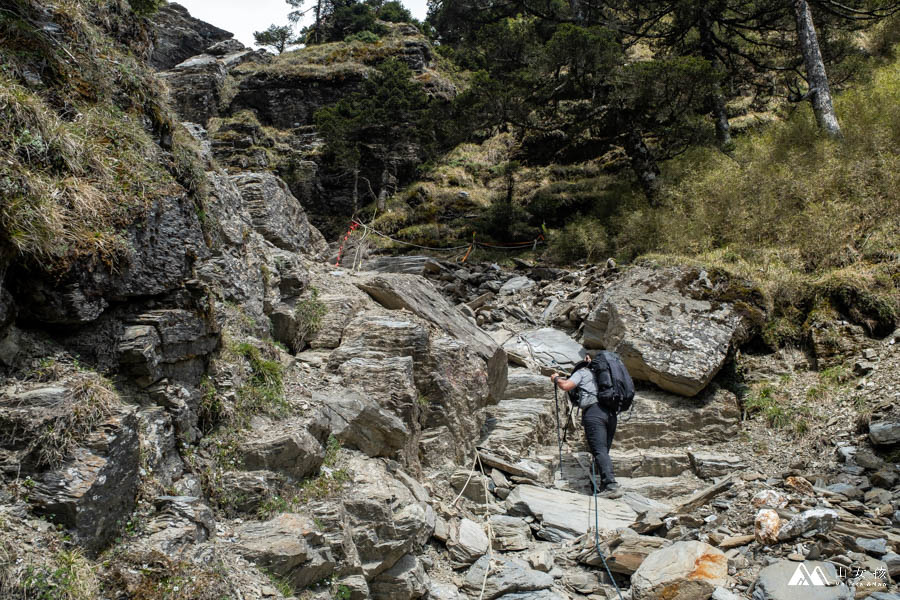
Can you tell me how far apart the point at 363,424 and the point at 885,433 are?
6183 mm

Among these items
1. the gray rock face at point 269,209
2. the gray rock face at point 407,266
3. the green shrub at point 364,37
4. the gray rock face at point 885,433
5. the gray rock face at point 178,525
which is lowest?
the gray rock face at point 178,525

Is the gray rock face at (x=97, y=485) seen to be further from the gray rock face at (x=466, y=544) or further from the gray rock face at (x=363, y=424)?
the gray rock face at (x=466, y=544)

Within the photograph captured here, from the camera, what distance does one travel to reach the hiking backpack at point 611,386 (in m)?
7.39

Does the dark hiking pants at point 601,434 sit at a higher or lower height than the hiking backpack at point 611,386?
lower

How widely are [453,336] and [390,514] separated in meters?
3.51

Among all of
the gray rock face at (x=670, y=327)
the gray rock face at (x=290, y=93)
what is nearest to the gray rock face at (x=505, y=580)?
the gray rock face at (x=670, y=327)

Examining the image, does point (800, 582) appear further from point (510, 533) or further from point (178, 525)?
point (178, 525)

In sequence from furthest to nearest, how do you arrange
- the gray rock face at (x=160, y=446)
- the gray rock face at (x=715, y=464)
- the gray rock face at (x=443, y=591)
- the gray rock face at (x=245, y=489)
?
the gray rock face at (x=715, y=464) < the gray rock face at (x=443, y=591) < the gray rock face at (x=245, y=489) < the gray rock face at (x=160, y=446)

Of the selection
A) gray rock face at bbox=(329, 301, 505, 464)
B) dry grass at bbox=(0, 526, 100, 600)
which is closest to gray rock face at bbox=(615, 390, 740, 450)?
gray rock face at bbox=(329, 301, 505, 464)

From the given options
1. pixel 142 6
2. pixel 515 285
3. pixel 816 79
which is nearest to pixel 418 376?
pixel 142 6

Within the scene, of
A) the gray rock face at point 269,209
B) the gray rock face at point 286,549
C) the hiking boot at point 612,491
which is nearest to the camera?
the gray rock face at point 286,549

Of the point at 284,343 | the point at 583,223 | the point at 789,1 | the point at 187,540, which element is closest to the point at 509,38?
the point at 583,223

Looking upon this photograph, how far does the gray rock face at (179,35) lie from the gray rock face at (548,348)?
32570 millimetres

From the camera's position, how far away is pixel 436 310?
8.46 m
